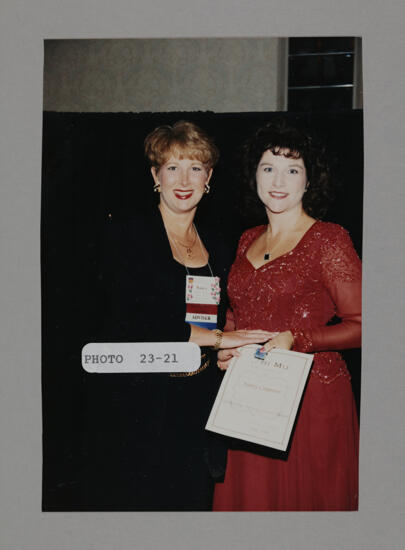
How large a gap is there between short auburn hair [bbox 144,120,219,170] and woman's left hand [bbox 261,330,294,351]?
59 centimetres

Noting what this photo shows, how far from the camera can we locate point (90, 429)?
5.41 ft

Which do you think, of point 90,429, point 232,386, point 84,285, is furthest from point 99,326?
point 232,386

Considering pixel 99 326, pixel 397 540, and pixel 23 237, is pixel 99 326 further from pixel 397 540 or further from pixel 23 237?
pixel 397 540

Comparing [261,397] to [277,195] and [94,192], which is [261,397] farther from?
[94,192]

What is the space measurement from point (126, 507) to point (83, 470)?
187 mm

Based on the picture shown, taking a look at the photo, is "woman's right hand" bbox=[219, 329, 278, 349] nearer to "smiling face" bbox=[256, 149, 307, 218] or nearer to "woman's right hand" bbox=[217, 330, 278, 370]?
"woman's right hand" bbox=[217, 330, 278, 370]

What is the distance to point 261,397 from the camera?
5.16 feet

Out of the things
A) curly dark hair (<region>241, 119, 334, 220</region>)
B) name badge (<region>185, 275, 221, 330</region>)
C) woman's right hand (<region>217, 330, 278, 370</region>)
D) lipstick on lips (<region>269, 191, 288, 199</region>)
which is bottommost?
woman's right hand (<region>217, 330, 278, 370</region>)

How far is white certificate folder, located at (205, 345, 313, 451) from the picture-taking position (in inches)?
61.1

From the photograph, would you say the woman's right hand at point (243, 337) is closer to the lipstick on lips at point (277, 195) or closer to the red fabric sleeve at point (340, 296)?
the red fabric sleeve at point (340, 296)

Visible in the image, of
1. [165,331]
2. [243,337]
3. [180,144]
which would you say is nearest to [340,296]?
[243,337]

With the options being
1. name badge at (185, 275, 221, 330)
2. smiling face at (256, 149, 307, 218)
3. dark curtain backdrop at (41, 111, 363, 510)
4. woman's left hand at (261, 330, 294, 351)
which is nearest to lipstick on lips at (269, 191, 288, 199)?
smiling face at (256, 149, 307, 218)

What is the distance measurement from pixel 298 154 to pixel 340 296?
47 cm

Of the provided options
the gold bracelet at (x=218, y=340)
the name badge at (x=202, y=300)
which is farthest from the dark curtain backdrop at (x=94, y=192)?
the gold bracelet at (x=218, y=340)
